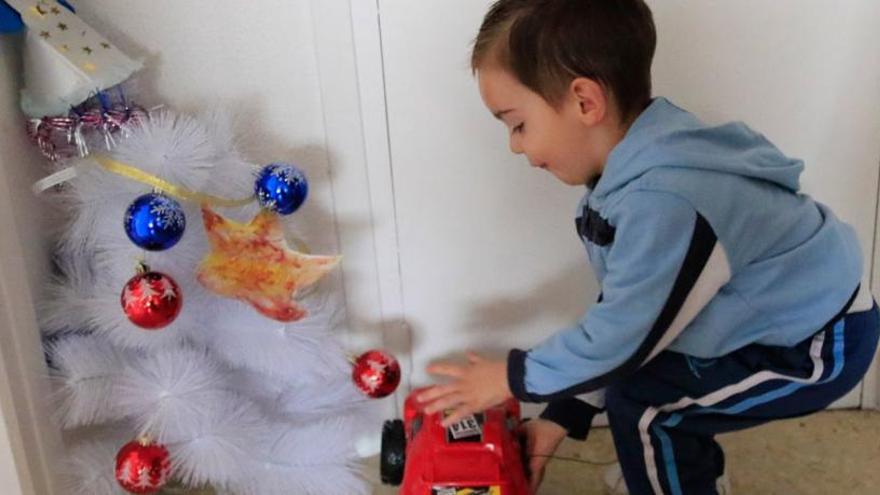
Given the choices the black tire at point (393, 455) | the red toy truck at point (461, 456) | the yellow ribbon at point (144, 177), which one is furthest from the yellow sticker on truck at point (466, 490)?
the yellow ribbon at point (144, 177)

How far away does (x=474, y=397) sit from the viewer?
892mm

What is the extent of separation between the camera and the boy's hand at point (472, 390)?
0.89 meters

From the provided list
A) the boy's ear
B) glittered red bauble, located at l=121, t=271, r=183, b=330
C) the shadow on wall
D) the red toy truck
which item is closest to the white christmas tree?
glittered red bauble, located at l=121, t=271, r=183, b=330

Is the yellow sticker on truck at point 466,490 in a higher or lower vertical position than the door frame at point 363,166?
lower

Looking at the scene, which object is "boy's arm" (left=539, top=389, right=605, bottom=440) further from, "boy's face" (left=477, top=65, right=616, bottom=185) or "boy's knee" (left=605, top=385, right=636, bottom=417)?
"boy's face" (left=477, top=65, right=616, bottom=185)

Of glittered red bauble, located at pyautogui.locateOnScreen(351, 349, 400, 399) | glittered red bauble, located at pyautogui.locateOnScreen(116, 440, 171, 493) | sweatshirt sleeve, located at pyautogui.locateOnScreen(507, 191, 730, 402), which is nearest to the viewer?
sweatshirt sleeve, located at pyautogui.locateOnScreen(507, 191, 730, 402)

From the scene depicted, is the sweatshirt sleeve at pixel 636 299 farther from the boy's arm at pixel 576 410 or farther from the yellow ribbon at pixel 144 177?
the yellow ribbon at pixel 144 177

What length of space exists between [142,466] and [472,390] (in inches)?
13.5

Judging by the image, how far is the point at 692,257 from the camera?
0.80 m

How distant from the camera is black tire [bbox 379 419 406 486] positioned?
39.3 inches

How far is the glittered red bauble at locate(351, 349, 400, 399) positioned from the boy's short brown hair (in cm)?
37

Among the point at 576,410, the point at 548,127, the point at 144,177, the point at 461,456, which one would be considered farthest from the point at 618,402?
the point at 144,177

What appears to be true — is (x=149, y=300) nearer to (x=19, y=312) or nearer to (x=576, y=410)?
(x=19, y=312)

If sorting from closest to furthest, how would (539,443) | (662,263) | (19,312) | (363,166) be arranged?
(662,263)
(19,312)
(539,443)
(363,166)
